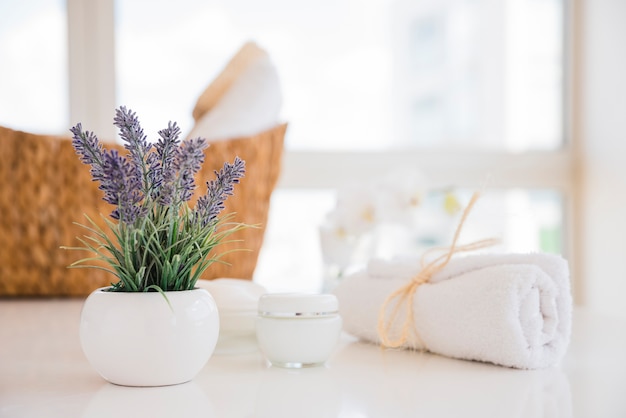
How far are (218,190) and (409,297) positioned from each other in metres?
0.30

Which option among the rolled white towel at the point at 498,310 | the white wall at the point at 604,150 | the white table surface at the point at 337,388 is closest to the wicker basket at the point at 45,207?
the white table surface at the point at 337,388

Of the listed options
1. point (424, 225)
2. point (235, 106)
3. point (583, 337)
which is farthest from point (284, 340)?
point (424, 225)

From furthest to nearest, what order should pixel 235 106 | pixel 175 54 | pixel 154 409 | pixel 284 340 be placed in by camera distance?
1. pixel 175 54
2. pixel 235 106
3. pixel 284 340
4. pixel 154 409

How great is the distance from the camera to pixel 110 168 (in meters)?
0.53

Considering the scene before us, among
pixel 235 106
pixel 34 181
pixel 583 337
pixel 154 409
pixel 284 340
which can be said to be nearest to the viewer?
pixel 154 409

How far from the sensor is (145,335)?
56 cm

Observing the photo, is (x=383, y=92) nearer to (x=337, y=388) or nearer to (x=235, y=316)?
(x=235, y=316)

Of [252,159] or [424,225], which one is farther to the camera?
[424,225]

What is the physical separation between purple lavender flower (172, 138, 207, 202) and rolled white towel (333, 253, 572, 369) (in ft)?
1.06

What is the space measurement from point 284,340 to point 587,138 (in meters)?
1.51

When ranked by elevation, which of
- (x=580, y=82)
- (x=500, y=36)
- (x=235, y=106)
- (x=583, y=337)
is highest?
(x=500, y=36)

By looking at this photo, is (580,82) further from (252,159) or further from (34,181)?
(34,181)

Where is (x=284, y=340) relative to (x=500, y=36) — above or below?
below

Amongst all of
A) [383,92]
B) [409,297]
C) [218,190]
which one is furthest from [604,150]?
[218,190]
